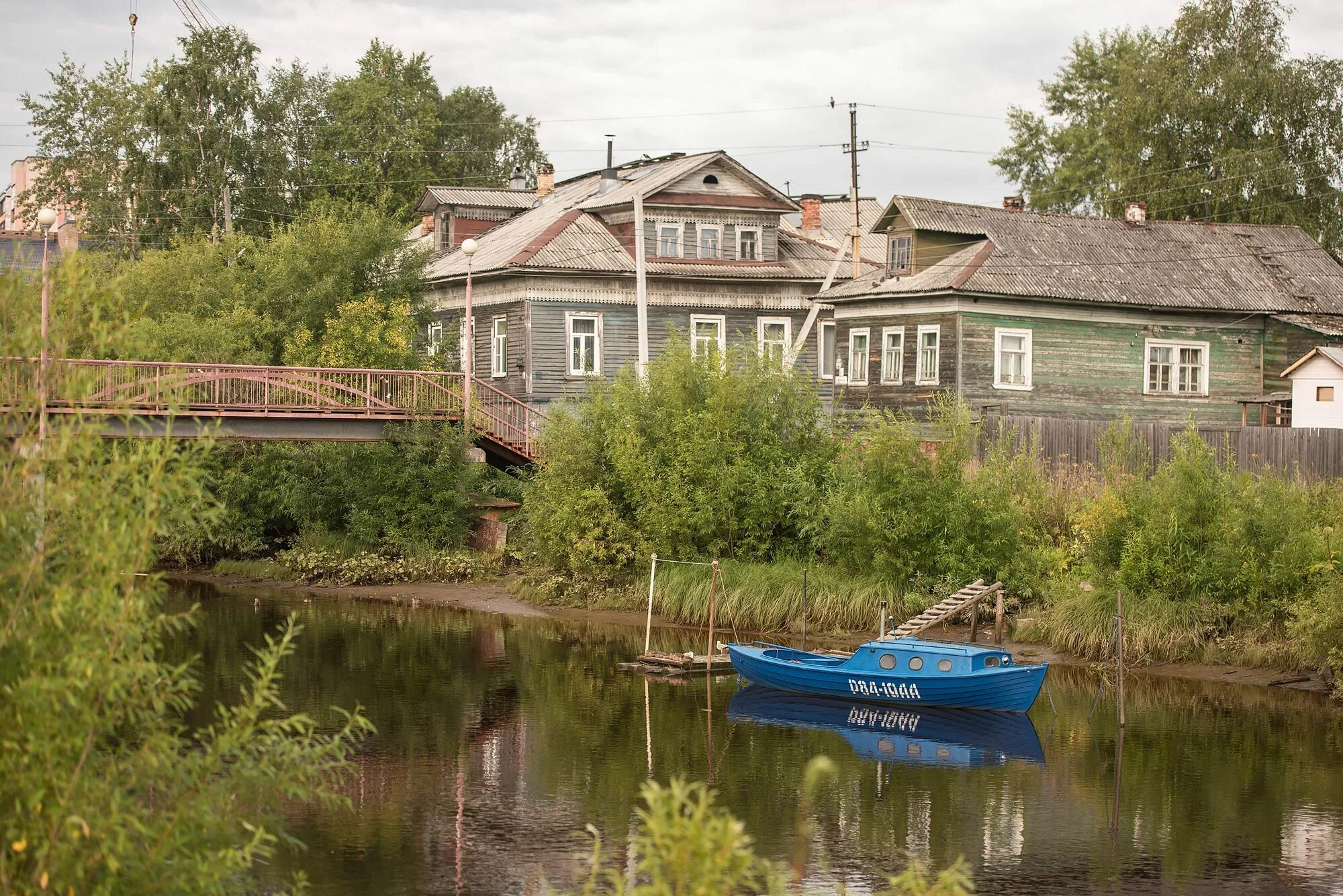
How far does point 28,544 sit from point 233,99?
5424 centimetres

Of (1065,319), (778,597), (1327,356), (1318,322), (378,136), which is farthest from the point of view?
(378,136)

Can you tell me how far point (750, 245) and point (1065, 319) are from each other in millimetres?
10266

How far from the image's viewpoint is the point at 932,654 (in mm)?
23891

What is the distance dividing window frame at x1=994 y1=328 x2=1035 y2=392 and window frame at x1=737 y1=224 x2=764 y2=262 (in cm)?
881

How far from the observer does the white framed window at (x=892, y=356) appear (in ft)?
145

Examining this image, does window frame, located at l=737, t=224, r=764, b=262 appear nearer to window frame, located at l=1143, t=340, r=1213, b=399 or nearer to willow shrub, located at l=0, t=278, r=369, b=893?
window frame, located at l=1143, t=340, r=1213, b=399

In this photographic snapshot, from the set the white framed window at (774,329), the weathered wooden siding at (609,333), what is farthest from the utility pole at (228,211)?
the white framed window at (774,329)

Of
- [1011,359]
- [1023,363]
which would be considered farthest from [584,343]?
[1023,363]

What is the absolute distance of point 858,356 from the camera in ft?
151

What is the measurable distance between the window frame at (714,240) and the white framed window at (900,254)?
Result: 17.9ft

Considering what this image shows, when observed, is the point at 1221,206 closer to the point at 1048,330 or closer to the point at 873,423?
the point at 1048,330

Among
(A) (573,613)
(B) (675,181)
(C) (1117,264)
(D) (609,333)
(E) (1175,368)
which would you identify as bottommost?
(A) (573,613)

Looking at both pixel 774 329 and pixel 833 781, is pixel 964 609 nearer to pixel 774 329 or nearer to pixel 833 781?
pixel 833 781

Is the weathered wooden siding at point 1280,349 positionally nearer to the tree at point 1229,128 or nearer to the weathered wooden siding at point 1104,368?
the weathered wooden siding at point 1104,368
